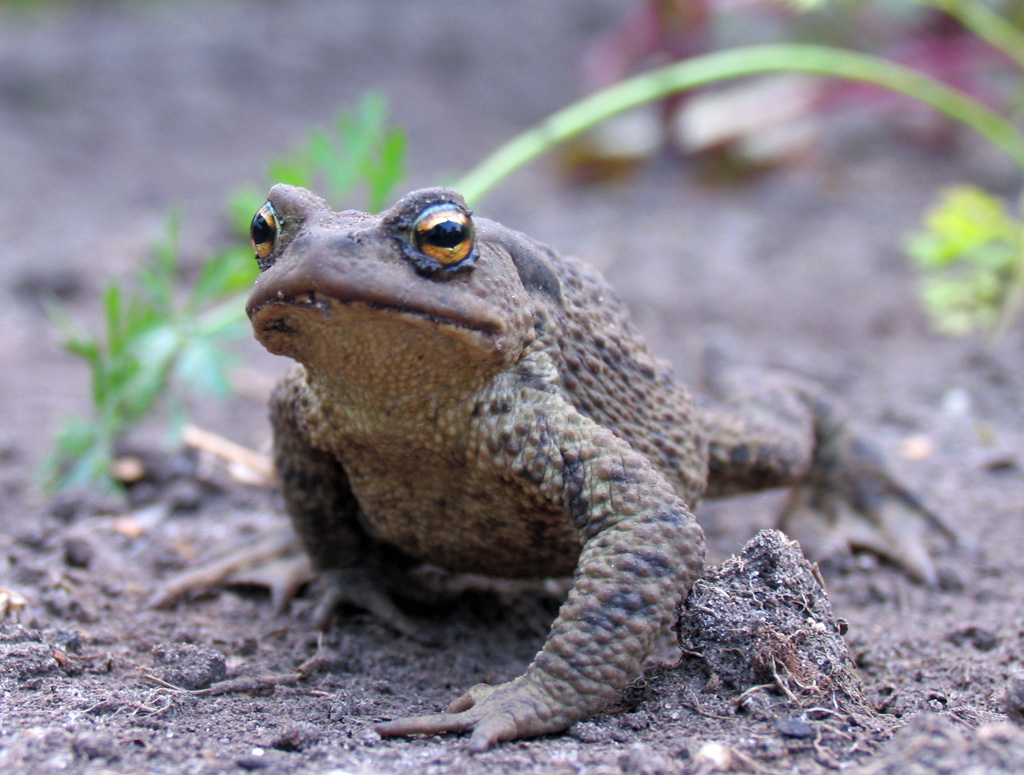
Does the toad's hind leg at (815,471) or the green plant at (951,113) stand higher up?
the green plant at (951,113)

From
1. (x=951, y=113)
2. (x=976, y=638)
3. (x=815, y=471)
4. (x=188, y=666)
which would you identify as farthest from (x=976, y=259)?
(x=188, y=666)

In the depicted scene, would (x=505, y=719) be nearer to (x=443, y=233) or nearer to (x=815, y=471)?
(x=443, y=233)

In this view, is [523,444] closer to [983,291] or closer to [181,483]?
[181,483]

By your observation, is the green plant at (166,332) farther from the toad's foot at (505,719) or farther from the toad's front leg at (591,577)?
the toad's foot at (505,719)

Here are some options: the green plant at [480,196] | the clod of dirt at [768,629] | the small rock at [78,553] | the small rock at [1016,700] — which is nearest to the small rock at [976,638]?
the clod of dirt at [768,629]

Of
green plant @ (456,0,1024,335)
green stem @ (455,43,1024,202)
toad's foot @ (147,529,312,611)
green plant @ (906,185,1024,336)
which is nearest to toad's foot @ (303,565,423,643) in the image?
toad's foot @ (147,529,312,611)

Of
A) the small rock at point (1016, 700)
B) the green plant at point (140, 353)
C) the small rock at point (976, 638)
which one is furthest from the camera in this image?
the green plant at point (140, 353)

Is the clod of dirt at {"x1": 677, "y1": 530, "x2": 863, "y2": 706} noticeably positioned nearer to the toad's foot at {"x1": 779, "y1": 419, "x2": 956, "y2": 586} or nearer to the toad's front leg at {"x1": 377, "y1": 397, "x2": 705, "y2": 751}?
the toad's front leg at {"x1": 377, "y1": 397, "x2": 705, "y2": 751}

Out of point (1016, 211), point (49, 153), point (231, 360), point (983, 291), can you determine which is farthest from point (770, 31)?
point (231, 360)
